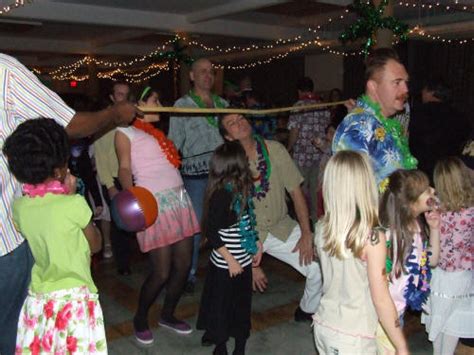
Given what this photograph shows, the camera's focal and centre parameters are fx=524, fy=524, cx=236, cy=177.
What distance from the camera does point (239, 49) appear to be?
15.3 metres

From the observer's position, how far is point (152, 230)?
3.26m

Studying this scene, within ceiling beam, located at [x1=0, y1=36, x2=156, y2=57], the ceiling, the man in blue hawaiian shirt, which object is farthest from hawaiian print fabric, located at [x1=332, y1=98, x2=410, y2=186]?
ceiling beam, located at [x1=0, y1=36, x2=156, y2=57]

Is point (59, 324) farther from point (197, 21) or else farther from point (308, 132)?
point (197, 21)

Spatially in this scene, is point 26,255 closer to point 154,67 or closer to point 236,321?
point 236,321

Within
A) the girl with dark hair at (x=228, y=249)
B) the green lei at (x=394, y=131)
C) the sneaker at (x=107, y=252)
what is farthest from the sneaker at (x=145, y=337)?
the sneaker at (x=107, y=252)

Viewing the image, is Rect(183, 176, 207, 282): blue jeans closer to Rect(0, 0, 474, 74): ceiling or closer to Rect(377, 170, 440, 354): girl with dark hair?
Rect(377, 170, 440, 354): girl with dark hair

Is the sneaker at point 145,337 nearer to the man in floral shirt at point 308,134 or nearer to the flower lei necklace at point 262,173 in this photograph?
the flower lei necklace at point 262,173

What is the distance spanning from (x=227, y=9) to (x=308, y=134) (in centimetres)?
438

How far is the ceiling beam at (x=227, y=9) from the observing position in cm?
876

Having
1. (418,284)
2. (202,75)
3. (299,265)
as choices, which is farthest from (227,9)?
(418,284)

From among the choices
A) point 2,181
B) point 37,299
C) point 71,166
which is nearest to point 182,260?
point 37,299

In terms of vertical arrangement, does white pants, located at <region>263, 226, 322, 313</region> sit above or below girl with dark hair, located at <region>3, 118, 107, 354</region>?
below

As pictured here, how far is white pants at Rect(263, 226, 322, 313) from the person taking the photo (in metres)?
3.35

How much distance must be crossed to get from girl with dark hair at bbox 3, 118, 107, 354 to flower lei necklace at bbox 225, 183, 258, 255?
1001mm
